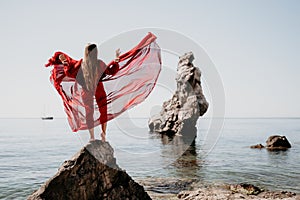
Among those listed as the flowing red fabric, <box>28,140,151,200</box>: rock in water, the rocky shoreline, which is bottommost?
the rocky shoreline

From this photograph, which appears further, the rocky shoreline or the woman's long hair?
the rocky shoreline

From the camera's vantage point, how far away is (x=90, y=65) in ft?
26.1

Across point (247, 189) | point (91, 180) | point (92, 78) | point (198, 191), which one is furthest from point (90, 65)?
point (247, 189)

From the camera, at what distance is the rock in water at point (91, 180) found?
7938 mm

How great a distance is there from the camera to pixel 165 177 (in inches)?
706

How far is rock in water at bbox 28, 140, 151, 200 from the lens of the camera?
26.0 feet

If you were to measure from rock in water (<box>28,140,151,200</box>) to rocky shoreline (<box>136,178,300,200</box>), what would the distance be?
14.9 ft

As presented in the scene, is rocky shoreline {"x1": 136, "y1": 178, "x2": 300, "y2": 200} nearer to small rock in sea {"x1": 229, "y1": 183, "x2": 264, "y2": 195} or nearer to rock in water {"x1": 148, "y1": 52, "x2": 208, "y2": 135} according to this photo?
small rock in sea {"x1": 229, "y1": 183, "x2": 264, "y2": 195}

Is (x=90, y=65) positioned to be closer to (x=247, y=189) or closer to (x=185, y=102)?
(x=247, y=189)

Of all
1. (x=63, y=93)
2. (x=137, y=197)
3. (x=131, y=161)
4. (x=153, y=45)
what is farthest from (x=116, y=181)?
(x=131, y=161)

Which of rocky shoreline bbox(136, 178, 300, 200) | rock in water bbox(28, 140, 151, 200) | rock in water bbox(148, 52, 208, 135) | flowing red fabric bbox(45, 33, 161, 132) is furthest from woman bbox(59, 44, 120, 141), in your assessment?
rock in water bbox(148, 52, 208, 135)

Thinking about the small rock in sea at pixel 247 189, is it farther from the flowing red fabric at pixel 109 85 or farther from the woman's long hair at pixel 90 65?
the woman's long hair at pixel 90 65

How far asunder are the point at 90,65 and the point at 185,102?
1624 inches

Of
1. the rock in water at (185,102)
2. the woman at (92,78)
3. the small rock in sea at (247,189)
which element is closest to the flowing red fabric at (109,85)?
the woman at (92,78)
